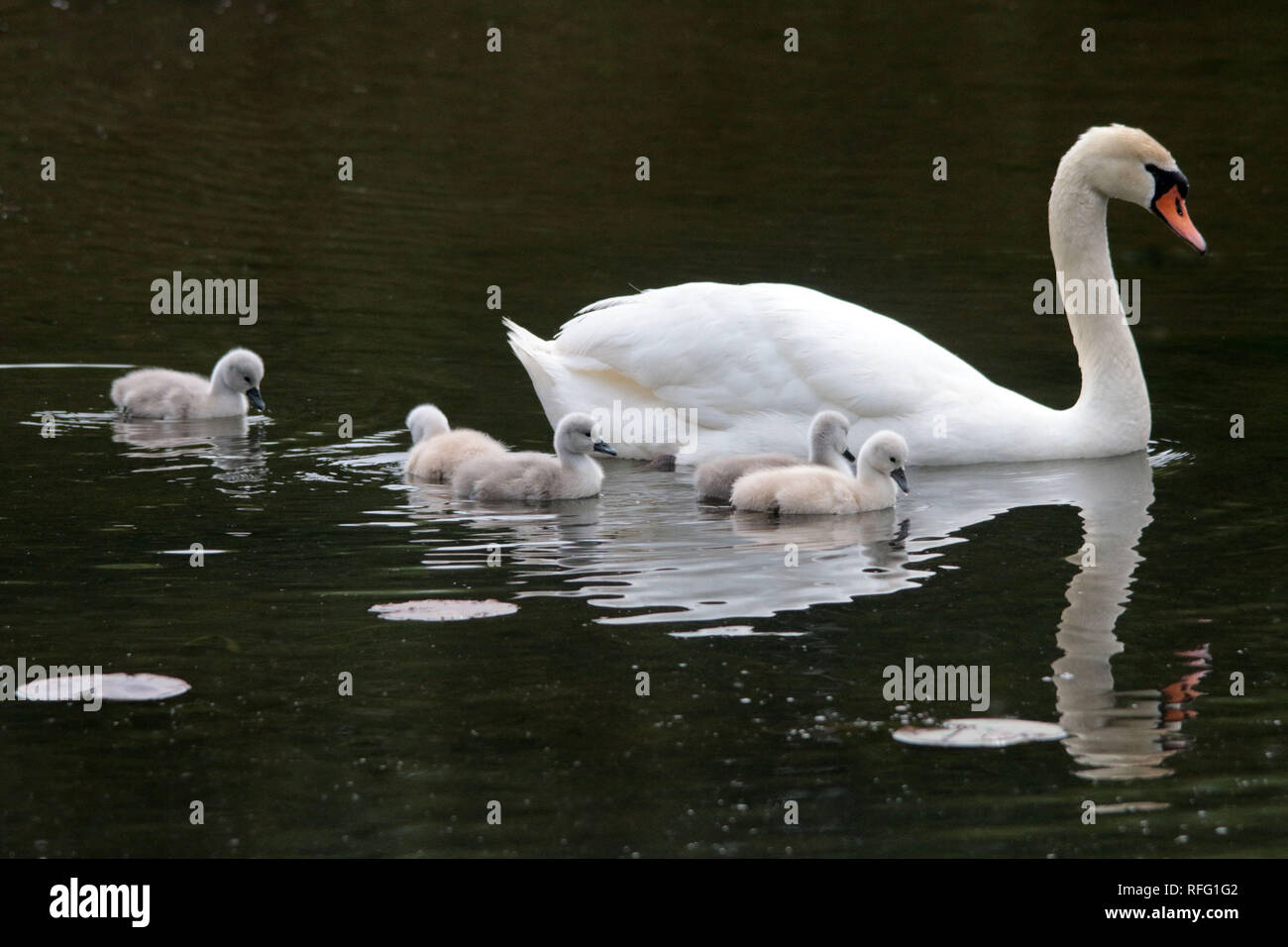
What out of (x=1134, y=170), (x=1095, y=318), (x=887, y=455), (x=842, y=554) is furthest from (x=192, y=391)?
(x=1134, y=170)

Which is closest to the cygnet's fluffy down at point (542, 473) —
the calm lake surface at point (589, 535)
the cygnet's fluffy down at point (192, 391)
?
the calm lake surface at point (589, 535)

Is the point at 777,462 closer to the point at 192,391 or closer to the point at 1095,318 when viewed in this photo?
the point at 1095,318

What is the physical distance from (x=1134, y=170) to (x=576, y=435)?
12.0 feet

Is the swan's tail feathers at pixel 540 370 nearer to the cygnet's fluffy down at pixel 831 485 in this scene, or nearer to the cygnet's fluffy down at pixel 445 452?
the cygnet's fluffy down at pixel 445 452

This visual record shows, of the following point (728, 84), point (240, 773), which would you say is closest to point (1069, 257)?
point (240, 773)

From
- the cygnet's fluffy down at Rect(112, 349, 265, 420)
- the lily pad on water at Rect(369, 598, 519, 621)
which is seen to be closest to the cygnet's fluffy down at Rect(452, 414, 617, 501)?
the lily pad on water at Rect(369, 598, 519, 621)

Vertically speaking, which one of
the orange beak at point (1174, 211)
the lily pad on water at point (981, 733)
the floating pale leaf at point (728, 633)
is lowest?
the lily pad on water at point (981, 733)

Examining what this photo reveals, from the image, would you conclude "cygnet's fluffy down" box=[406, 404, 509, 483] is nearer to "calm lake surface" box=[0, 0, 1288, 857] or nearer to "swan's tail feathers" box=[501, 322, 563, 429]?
"calm lake surface" box=[0, 0, 1288, 857]

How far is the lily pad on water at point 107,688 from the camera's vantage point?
7.41 meters

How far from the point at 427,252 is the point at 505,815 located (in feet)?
40.3

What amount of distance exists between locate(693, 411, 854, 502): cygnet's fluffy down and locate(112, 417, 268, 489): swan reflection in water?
7.50 feet

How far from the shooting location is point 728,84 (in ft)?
90.3

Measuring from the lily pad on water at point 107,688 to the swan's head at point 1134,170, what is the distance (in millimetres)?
6468
